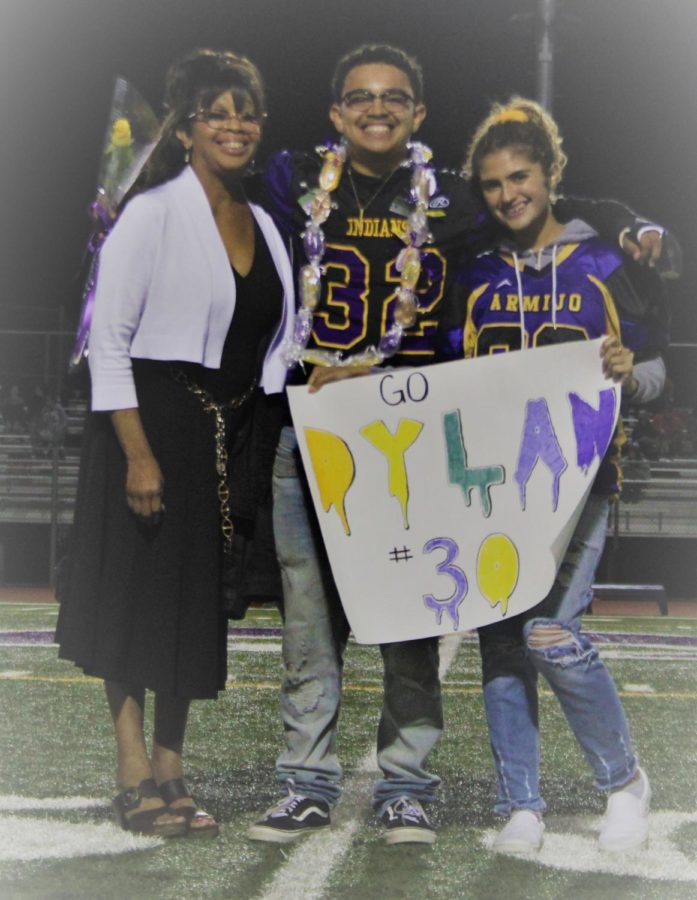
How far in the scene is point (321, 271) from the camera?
2385 mm

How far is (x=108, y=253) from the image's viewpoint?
2381 mm

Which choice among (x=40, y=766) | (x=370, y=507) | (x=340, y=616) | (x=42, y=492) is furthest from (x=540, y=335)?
(x=42, y=492)

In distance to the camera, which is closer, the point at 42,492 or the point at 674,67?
the point at 674,67

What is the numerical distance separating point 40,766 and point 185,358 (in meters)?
1.11

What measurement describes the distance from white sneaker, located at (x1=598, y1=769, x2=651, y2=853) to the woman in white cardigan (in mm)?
678

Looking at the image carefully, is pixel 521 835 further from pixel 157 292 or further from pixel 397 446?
pixel 157 292

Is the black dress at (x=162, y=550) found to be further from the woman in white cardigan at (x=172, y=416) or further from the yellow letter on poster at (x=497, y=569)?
the yellow letter on poster at (x=497, y=569)

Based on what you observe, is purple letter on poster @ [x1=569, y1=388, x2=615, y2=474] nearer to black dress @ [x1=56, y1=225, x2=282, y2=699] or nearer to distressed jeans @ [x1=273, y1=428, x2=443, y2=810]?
distressed jeans @ [x1=273, y1=428, x2=443, y2=810]

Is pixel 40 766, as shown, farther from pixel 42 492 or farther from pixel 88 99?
pixel 42 492

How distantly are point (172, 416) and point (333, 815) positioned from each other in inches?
31.6

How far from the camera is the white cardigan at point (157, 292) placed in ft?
7.75

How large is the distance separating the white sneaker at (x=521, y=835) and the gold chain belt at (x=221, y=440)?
2.23ft

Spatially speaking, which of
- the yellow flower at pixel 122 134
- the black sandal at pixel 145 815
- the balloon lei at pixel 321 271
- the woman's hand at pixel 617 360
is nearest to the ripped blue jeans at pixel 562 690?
the woman's hand at pixel 617 360

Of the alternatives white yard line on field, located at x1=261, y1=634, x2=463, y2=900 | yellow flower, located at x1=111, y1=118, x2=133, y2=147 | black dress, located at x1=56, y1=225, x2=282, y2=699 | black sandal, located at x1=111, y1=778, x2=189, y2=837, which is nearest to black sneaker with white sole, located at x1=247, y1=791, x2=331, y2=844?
white yard line on field, located at x1=261, y1=634, x2=463, y2=900
